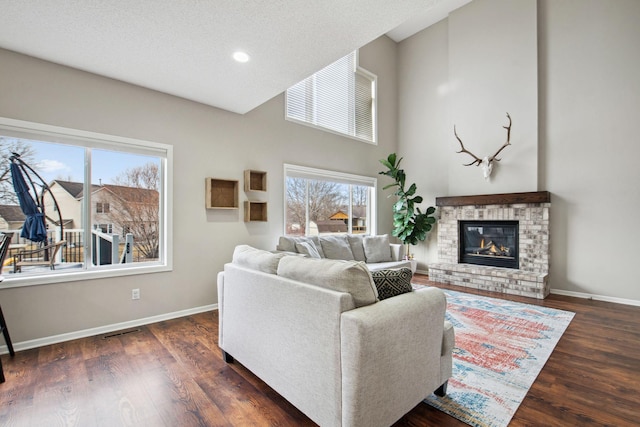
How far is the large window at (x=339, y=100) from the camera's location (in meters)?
4.91

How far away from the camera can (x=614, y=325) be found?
10.4 feet

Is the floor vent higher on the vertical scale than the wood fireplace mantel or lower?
lower

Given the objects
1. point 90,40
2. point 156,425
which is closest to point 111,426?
point 156,425

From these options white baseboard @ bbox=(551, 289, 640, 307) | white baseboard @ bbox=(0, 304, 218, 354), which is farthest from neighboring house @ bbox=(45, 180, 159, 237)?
white baseboard @ bbox=(551, 289, 640, 307)

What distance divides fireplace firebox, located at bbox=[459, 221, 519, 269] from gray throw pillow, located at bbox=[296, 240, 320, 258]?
2.87 metres

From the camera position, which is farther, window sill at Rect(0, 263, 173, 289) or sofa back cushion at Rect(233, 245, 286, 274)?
window sill at Rect(0, 263, 173, 289)

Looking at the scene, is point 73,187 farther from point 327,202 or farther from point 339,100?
point 339,100

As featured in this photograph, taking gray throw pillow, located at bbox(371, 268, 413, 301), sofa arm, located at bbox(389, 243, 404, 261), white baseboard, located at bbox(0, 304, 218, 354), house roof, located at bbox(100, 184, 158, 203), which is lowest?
white baseboard, located at bbox(0, 304, 218, 354)

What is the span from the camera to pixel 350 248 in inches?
195

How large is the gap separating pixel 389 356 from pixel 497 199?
435cm

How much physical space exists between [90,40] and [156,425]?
2.90 metres

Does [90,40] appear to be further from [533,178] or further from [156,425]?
[533,178]

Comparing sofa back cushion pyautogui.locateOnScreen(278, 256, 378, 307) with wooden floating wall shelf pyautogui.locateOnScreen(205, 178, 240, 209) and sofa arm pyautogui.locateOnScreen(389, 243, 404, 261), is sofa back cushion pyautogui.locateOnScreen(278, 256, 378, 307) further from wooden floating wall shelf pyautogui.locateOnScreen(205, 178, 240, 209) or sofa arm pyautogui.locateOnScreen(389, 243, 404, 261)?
sofa arm pyautogui.locateOnScreen(389, 243, 404, 261)

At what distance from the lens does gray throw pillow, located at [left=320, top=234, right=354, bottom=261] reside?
459 cm
